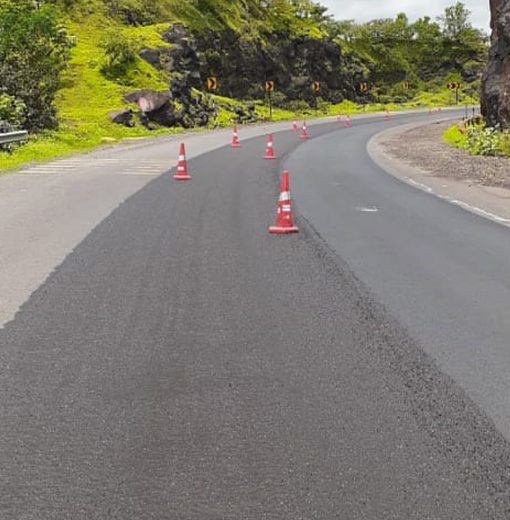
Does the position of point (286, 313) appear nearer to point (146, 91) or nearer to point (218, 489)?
point (218, 489)

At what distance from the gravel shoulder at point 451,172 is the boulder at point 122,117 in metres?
13.9

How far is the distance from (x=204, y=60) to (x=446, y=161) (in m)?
44.9

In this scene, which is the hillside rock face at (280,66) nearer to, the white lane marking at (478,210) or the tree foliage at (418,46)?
the tree foliage at (418,46)

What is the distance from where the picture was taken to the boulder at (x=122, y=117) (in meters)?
38.2

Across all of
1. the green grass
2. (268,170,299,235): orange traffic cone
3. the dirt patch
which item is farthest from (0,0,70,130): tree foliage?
(268,170,299,235): orange traffic cone

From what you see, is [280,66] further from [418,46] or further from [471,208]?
[471,208]

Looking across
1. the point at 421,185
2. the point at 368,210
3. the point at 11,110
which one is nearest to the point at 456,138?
the point at 421,185

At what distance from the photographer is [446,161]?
23.3 meters

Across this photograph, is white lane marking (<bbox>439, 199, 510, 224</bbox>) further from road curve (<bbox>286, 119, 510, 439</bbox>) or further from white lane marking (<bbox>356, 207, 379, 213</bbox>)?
white lane marking (<bbox>356, 207, 379, 213</bbox>)

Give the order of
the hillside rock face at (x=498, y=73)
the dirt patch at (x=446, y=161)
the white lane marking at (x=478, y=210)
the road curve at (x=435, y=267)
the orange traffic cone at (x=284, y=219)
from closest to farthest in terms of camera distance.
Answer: the road curve at (x=435, y=267), the orange traffic cone at (x=284, y=219), the white lane marking at (x=478, y=210), the dirt patch at (x=446, y=161), the hillside rock face at (x=498, y=73)

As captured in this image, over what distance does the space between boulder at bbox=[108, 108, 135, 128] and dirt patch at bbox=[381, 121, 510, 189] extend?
14262 mm

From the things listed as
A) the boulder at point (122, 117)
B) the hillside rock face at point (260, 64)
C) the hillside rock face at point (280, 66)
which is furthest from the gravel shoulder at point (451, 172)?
the hillside rock face at point (280, 66)

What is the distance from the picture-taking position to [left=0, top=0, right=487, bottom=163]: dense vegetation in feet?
103

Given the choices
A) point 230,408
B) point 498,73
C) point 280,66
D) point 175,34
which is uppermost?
point 175,34
